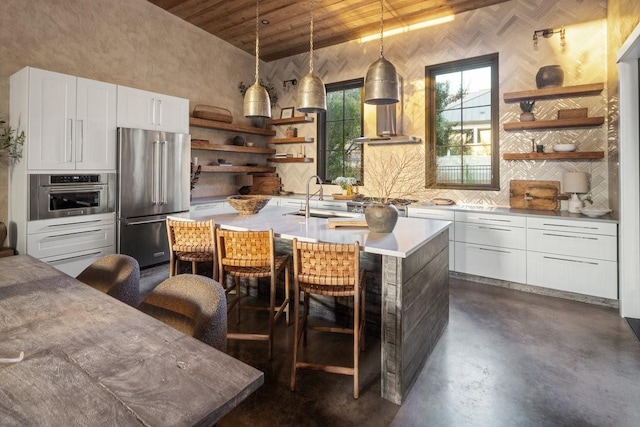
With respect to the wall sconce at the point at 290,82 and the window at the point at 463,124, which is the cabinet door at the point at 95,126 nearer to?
the wall sconce at the point at 290,82

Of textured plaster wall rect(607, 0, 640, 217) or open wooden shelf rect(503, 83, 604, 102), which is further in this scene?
open wooden shelf rect(503, 83, 604, 102)

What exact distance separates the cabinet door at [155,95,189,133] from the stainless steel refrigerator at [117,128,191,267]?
6.1 inches

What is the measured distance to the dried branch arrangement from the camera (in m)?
5.15

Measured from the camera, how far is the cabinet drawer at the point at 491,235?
Answer: 3.81 meters

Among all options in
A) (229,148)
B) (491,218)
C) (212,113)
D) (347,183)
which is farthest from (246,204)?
(212,113)

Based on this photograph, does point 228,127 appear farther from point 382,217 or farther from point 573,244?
point 573,244

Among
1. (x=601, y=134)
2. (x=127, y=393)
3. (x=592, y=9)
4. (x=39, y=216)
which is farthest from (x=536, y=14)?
(x=39, y=216)

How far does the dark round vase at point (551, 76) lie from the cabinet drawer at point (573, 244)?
1.71 meters

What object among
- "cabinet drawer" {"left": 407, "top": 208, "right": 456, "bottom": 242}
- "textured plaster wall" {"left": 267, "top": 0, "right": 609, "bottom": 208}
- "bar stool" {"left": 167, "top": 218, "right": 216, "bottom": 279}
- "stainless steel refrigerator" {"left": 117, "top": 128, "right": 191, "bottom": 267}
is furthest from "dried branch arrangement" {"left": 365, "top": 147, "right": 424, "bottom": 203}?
"bar stool" {"left": 167, "top": 218, "right": 216, "bottom": 279}

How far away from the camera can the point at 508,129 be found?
428cm

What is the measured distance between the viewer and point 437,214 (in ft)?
14.2

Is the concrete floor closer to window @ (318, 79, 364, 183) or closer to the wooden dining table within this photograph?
the wooden dining table

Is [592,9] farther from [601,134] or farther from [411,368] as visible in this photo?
[411,368]

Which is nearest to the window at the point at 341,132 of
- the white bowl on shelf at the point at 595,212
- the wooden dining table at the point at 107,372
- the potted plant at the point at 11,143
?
the white bowl on shelf at the point at 595,212
